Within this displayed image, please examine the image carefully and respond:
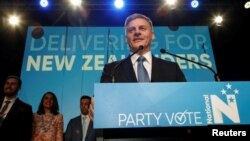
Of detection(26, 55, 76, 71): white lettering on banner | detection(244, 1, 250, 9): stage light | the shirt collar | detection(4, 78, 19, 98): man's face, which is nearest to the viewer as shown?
the shirt collar

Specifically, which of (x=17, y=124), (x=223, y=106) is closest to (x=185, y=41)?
(x=17, y=124)

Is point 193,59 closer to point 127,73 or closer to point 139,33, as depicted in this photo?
point 139,33

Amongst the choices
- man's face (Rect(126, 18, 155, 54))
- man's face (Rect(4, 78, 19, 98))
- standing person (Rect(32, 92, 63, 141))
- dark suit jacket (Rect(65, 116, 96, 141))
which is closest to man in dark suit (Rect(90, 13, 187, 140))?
man's face (Rect(126, 18, 155, 54))

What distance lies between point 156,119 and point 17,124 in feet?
5.82

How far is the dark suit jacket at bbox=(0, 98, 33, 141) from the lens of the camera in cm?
279

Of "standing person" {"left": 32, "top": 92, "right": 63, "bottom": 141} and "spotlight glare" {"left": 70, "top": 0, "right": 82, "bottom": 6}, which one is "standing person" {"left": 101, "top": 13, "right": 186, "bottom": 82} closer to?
"standing person" {"left": 32, "top": 92, "right": 63, "bottom": 141}

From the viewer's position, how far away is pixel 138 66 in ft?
9.57

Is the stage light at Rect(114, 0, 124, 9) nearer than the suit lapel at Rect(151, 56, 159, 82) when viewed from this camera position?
No

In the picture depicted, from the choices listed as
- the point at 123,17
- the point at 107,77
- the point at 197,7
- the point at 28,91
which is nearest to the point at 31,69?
the point at 28,91

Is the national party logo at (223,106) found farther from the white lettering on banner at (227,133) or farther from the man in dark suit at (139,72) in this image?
the man in dark suit at (139,72)

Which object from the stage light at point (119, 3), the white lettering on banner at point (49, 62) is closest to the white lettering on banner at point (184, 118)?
the white lettering on banner at point (49, 62)

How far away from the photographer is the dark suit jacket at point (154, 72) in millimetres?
2787

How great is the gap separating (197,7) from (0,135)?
3669mm

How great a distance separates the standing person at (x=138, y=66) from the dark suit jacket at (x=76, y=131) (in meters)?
0.96
